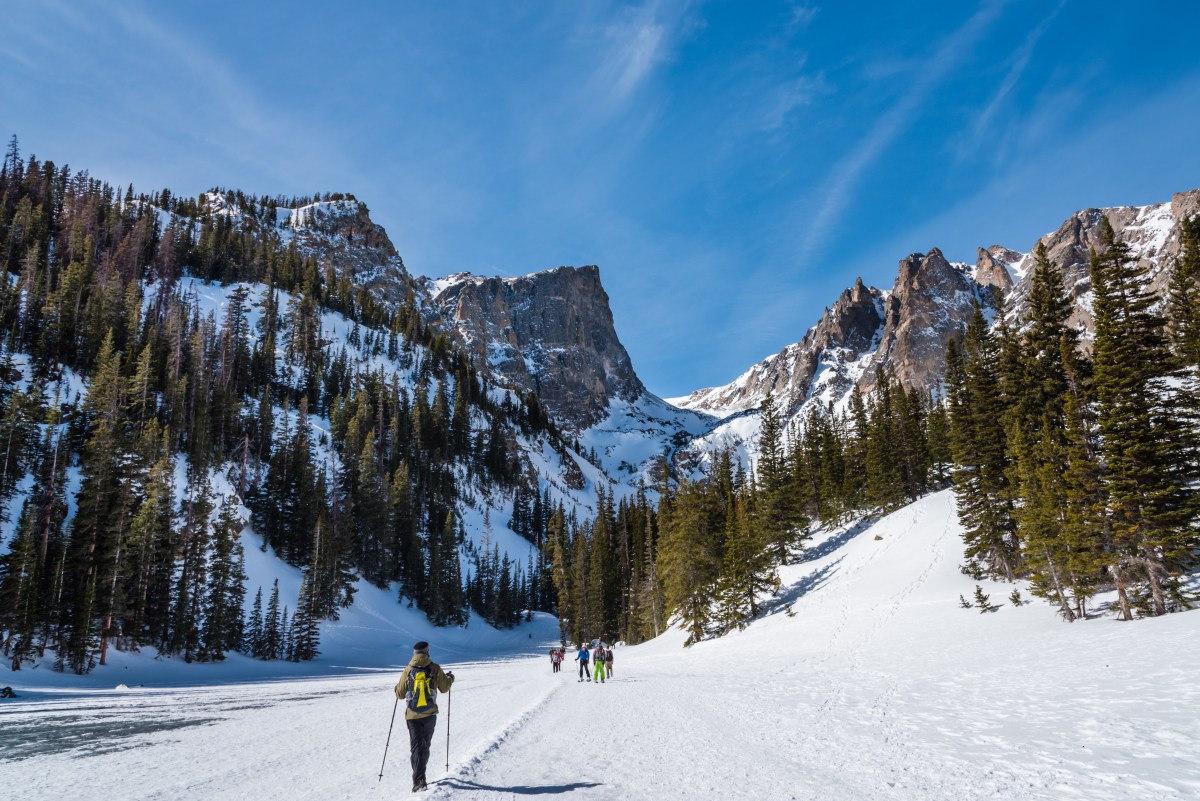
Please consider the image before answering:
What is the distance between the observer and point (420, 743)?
8375mm

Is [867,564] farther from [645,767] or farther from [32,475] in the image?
[32,475]

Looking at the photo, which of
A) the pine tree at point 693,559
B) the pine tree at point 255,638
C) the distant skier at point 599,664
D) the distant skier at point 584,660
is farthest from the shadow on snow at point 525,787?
the pine tree at point 255,638

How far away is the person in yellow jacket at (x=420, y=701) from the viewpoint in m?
8.20

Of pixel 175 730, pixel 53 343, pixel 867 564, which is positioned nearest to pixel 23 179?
pixel 53 343

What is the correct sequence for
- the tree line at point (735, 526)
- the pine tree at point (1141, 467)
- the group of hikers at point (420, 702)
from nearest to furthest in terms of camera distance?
1. the group of hikers at point (420, 702)
2. the pine tree at point (1141, 467)
3. the tree line at point (735, 526)

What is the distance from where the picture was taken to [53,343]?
67500mm

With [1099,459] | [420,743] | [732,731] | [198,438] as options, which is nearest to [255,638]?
[198,438]

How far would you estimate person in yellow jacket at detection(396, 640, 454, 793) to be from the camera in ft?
26.9

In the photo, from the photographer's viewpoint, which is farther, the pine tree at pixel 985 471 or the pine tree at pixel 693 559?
the pine tree at pixel 693 559

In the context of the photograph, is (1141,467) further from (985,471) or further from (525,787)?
(525,787)

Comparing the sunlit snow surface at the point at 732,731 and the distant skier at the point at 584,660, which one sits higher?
the sunlit snow surface at the point at 732,731

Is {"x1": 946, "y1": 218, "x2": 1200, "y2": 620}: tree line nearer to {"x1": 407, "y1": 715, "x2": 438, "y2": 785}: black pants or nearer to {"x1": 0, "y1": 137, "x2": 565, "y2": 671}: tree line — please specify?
{"x1": 407, "y1": 715, "x2": 438, "y2": 785}: black pants

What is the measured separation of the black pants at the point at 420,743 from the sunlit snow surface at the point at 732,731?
1.12 feet

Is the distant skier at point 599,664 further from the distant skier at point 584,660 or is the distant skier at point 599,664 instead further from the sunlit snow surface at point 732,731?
the sunlit snow surface at point 732,731
